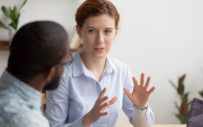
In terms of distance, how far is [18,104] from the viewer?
29.9 inches

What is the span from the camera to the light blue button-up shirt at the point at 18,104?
738mm

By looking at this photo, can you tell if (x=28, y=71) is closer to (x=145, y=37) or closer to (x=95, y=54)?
(x=95, y=54)

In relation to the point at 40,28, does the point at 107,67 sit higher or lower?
lower

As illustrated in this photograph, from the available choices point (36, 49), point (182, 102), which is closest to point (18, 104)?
point (36, 49)

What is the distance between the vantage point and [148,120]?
4.93 feet

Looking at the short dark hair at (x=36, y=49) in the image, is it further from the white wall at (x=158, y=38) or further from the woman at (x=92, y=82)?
the white wall at (x=158, y=38)

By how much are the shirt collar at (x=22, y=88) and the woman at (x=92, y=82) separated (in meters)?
0.58

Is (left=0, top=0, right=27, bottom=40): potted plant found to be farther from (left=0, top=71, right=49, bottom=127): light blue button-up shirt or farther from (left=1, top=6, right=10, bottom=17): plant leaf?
(left=0, top=71, right=49, bottom=127): light blue button-up shirt

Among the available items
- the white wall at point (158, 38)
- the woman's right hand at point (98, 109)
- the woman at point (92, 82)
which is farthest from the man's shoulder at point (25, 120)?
the white wall at point (158, 38)

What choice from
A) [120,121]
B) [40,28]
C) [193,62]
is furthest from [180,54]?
[40,28]

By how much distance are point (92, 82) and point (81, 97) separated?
112 millimetres

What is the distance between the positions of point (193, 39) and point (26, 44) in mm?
2962

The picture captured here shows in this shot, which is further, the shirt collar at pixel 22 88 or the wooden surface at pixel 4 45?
the wooden surface at pixel 4 45

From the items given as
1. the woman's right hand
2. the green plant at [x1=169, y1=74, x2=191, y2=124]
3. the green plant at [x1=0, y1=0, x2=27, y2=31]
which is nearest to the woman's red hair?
the woman's right hand
